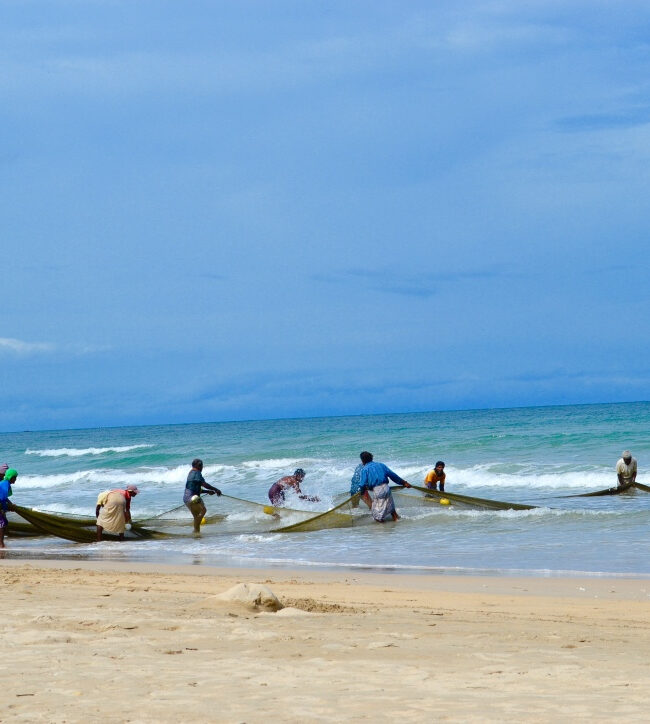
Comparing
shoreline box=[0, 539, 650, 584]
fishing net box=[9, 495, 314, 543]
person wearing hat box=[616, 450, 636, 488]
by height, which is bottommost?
shoreline box=[0, 539, 650, 584]

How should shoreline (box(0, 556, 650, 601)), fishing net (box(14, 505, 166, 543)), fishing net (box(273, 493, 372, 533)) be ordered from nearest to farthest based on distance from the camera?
shoreline (box(0, 556, 650, 601)) → fishing net (box(14, 505, 166, 543)) → fishing net (box(273, 493, 372, 533))

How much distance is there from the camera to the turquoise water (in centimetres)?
1127

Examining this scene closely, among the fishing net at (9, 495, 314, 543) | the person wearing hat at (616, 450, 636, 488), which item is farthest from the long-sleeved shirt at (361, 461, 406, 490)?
the person wearing hat at (616, 450, 636, 488)

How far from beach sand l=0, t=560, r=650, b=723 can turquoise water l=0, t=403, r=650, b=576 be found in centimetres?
228

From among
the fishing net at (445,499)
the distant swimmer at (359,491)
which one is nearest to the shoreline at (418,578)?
the distant swimmer at (359,491)

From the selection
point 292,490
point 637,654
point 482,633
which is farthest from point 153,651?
point 292,490

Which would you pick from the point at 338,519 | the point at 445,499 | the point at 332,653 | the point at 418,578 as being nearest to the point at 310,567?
the point at 418,578

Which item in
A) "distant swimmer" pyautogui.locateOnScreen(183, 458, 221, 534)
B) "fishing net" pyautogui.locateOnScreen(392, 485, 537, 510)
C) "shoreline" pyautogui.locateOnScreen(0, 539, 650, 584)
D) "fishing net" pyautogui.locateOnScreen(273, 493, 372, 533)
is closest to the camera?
"shoreline" pyautogui.locateOnScreen(0, 539, 650, 584)

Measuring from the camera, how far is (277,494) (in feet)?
52.0

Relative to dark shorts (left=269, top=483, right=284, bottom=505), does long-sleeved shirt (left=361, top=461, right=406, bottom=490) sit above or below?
above

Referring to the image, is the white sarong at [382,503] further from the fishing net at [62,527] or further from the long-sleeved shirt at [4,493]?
the long-sleeved shirt at [4,493]

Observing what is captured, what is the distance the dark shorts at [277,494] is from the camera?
51.6 ft

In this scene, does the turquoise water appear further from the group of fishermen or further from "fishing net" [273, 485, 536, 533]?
the group of fishermen

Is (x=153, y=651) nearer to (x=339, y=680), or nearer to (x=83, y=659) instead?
(x=83, y=659)
